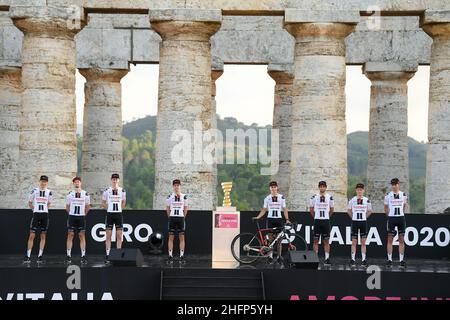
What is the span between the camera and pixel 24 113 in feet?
136

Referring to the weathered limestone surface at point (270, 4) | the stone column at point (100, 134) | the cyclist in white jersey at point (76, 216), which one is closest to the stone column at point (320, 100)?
the weathered limestone surface at point (270, 4)

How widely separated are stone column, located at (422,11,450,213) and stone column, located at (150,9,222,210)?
791cm

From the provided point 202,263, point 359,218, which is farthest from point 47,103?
point 359,218

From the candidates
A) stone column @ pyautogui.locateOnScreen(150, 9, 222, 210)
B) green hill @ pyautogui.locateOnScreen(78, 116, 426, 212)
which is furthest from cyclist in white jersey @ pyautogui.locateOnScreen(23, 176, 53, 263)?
green hill @ pyautogui.locateOnScreen(78, 116, 426, 212)

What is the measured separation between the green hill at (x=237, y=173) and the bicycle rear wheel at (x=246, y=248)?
219 ft

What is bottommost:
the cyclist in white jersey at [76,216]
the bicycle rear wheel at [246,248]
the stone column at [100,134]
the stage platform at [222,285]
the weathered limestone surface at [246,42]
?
the stage platform at [222,285]

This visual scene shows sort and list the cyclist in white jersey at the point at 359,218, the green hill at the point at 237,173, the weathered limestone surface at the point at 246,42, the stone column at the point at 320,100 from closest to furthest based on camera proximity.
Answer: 1. the cyclist in white jersey at the point at 359,218
2. the stone column at the point at 320,100
3. the weathered limestone surface at the point at 246,42
4. the green hill at the point at 237,173

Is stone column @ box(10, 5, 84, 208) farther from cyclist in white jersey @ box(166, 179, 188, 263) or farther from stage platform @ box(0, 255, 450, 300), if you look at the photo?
stage platform @ box(0, 255, 450, 300)

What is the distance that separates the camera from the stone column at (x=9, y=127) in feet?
162

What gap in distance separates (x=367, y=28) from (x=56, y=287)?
24.0 m

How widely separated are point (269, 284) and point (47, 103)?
49.2 feet

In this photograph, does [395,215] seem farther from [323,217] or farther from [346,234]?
[346,234]

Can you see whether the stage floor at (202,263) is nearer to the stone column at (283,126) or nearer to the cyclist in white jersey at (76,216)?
the cyclist in white jersey at (76,216)
